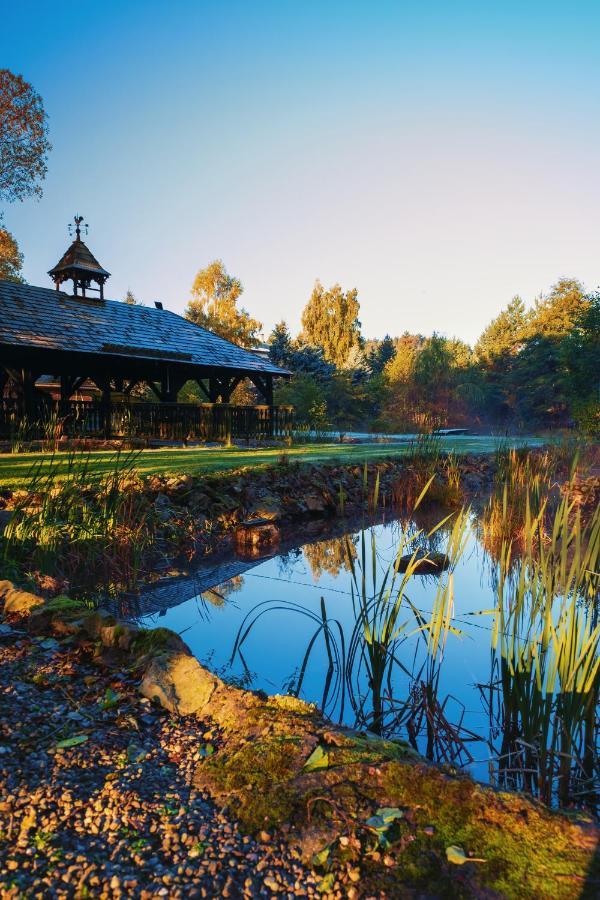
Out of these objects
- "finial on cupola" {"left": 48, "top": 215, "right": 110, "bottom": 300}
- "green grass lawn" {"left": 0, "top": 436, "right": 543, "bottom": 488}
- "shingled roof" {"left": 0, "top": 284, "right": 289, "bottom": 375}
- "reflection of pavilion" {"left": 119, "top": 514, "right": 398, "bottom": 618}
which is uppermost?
"finial on cupola" {"left": 48, "top": 215, "right": 110, "bottom": 300}

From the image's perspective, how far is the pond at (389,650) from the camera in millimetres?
2088

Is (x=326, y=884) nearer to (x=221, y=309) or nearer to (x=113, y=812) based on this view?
(x=113, y=812)

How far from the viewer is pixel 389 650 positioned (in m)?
3.07

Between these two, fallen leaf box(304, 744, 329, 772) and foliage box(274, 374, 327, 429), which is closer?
fallen leaf box(304, 744, 329, 772)

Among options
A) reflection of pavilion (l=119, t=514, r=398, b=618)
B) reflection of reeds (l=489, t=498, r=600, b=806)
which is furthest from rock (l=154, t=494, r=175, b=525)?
reflection of reeds (l=489, t=498, r=600, b=806)

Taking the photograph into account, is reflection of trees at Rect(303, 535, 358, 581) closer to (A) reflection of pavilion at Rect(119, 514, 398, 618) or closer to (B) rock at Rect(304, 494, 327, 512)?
(A) reflection of pavilion at Rect(119, 514, 398, 618)

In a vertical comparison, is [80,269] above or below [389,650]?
above

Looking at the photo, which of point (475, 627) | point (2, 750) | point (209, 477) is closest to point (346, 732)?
point (2, 750)

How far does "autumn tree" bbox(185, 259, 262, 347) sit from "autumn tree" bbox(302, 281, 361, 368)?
10784 millimetres

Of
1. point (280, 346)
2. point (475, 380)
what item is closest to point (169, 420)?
point (280, 346)

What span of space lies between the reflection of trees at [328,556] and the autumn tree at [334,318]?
36299 millimetres

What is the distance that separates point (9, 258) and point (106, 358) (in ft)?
46.2

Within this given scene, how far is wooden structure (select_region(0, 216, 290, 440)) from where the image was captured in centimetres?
1242

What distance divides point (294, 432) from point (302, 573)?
10794mm
